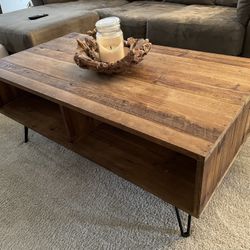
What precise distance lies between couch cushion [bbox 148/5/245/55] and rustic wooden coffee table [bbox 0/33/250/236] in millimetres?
654

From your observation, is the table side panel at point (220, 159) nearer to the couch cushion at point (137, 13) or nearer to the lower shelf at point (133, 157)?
the lower shelf at point (133, 157)

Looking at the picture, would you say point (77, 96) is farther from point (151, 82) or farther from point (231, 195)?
point (231, 195)

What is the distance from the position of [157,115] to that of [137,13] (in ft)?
5.37

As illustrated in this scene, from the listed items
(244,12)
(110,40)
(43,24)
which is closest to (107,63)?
(110,40)

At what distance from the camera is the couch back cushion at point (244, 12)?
67.4 inches

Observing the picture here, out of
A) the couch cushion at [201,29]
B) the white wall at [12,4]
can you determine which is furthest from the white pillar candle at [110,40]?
the white wall at [12,4]

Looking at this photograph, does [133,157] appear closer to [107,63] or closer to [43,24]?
[107,63]

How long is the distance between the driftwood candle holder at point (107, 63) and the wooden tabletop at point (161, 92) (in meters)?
0.04

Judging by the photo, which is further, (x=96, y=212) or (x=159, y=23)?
(x=159, y=23)

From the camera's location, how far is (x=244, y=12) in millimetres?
1723

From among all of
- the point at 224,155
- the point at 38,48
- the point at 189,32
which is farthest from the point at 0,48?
the point at 224,155

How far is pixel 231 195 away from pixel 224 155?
30 cm

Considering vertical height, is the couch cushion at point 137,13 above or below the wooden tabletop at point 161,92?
below

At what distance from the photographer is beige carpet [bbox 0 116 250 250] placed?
102 centimetres
